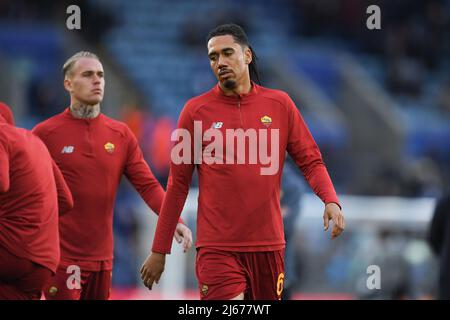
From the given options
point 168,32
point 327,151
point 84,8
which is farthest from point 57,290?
point 168,32

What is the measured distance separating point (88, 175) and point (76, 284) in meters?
Result: 0.75

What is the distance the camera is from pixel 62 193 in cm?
691

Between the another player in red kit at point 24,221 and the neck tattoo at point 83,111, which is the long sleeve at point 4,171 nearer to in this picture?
the another player in red kit at point 24,221

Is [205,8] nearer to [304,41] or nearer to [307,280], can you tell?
[304,41]

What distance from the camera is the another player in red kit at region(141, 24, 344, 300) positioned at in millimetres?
6531

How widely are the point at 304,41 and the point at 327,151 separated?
185 inches

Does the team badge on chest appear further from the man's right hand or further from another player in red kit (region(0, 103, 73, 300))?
another player in red kit (region(0, 103, 73, 300))

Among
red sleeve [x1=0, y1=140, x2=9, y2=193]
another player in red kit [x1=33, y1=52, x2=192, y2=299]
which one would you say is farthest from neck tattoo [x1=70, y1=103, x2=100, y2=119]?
red sleeve [x1=0, y1=140, x2=9, y2=193]

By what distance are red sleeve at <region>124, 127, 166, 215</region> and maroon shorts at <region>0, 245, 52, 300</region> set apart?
1.30 metres

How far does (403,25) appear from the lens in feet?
71.8

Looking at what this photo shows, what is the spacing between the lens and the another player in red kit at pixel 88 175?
754 cm
